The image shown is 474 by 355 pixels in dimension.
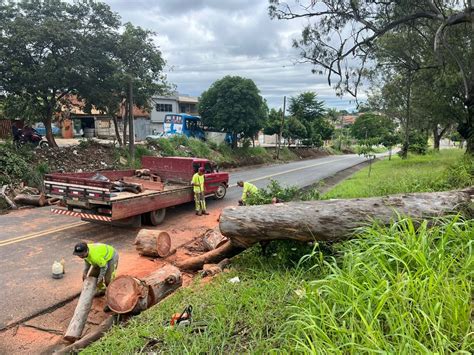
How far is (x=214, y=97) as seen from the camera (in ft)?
93.8

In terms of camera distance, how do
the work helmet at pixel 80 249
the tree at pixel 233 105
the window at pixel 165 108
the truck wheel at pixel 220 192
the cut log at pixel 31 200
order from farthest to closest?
1. the window at pixel 165 108
2. the tree at pixel 233 105
3. the truck wheel at pixel 220 192
4. the cut log at pixel 31 200
5. the work helmet at pixel 80 249

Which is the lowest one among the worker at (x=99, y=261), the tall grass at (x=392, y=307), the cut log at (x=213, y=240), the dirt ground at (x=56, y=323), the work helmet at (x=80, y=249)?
the dirt ground at (x=56, y=323)

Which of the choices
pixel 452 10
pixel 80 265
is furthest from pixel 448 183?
pixel 80 265

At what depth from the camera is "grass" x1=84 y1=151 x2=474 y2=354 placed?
8.58ft

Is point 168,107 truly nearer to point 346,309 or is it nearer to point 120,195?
point 120,195

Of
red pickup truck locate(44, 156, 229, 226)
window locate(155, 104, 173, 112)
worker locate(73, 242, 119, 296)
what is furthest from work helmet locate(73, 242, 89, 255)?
window locate(155, 104, 173, 112)

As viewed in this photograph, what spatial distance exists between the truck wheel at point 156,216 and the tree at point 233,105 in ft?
60.2

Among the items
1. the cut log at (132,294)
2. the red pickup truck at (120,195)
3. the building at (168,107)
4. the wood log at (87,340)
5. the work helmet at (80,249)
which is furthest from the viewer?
the building at (168,107)

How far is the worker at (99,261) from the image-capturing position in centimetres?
523

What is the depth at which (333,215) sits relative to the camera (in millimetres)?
4941

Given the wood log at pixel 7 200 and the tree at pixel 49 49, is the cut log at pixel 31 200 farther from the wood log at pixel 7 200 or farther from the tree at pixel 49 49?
the tree at pixel 49 49

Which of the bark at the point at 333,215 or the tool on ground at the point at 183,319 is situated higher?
the bark at the point at 333,215

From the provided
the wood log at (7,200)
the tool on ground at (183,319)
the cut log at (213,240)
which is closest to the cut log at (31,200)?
the wood log at (7,200)

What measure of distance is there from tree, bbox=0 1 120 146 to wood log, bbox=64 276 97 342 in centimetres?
1283
